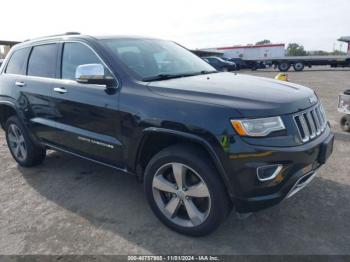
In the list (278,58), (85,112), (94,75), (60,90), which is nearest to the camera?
(94,75)

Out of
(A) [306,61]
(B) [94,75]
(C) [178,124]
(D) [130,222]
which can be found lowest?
(D) [130,222]

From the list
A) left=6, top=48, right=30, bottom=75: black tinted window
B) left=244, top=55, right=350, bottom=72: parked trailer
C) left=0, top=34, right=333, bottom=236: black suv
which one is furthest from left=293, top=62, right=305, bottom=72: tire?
left=6, top=48, right=30, bottom=75: black tinted window

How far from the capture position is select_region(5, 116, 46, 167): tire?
4.68m

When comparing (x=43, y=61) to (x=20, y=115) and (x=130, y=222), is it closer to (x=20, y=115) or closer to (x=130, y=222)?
(x=20, y=115)

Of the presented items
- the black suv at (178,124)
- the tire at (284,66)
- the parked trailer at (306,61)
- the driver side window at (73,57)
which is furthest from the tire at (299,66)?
the driver side window at (73,57)

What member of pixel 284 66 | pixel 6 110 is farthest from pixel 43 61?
pixel 284 66

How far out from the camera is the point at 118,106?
319 centimetres

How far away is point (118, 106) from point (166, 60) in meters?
0.97

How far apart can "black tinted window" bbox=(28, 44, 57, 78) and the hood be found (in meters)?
1.69

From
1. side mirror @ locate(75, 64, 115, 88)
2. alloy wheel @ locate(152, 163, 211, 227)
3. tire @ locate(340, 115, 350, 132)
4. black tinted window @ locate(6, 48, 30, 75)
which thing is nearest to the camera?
alloy wheel @ locate(152, 163, 211, 227)

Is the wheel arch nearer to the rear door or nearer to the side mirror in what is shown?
the rear door

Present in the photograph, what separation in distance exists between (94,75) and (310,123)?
2.03m

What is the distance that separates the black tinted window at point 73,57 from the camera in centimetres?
360

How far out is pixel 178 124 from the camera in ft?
9.04
